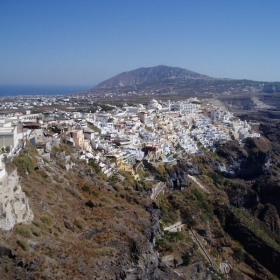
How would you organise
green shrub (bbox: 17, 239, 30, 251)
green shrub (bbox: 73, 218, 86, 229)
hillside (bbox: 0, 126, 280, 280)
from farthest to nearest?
green shrub (bbox: 73, 218, 86, 229)
hillside (bbox: 0, 126, 280, 280)
green shrub (bbox: 17, 239, 30, 251)

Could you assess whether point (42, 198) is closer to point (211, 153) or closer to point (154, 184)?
point (154, 184)

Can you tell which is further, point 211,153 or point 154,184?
point 211,153

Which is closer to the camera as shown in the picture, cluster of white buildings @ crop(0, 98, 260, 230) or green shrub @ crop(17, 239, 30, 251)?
green shrub @ crop(17, 239, 30, 251)

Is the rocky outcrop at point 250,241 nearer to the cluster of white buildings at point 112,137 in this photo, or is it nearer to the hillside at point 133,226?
the hillside at point 133,226

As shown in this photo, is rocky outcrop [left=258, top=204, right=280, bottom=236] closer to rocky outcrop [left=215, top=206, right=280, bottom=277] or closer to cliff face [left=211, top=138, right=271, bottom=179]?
rocky outcrop [left=215, top=206, right=280, bottom=277]

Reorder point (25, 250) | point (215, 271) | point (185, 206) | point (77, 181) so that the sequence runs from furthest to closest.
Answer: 1. point (185, 206)
2. point (215, 271)
3. point (77, 181)
4. point (25, 250)

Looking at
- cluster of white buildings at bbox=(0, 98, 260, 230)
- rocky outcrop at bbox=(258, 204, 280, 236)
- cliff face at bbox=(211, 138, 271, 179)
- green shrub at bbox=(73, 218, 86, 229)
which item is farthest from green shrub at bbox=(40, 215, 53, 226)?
cliff face at bbox=(211, 138, 271, 179)

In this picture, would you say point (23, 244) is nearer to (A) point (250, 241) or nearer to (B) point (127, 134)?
(A) point (250, 241)

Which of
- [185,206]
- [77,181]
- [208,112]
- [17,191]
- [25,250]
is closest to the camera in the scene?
[25,250]

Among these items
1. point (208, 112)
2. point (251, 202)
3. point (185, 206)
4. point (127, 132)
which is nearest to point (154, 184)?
point (185, 206)
